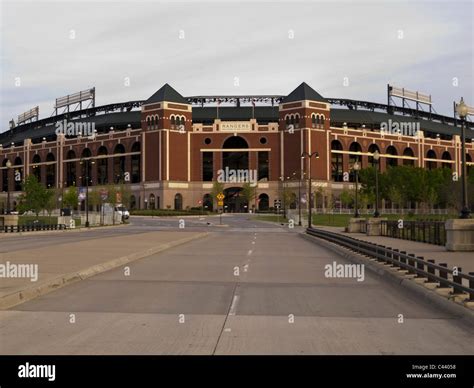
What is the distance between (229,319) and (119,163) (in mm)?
127406

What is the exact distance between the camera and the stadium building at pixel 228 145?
12344 cm

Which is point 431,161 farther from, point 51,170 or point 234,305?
point 234,305

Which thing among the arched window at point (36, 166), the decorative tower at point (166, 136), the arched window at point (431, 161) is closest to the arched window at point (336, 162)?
the arched window at point (431, 161)

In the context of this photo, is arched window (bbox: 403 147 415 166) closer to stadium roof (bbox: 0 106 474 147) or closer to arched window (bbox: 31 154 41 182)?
stadium roof (bbox: 0 106 474 147)

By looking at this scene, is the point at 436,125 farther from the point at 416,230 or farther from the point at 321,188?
the point at 416,230

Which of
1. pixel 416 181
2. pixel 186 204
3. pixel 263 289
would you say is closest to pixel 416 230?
pixel 263 289

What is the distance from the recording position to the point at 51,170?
145m

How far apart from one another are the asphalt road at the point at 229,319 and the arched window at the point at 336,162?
114 m

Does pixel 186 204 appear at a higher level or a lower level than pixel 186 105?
lower

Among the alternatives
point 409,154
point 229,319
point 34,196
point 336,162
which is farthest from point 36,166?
point 229,319

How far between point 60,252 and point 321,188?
321ft

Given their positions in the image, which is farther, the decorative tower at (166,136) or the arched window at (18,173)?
the arched window at (18,173)

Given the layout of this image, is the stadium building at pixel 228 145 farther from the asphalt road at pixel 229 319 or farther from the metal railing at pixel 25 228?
the asphalt road at pixel 229 319
